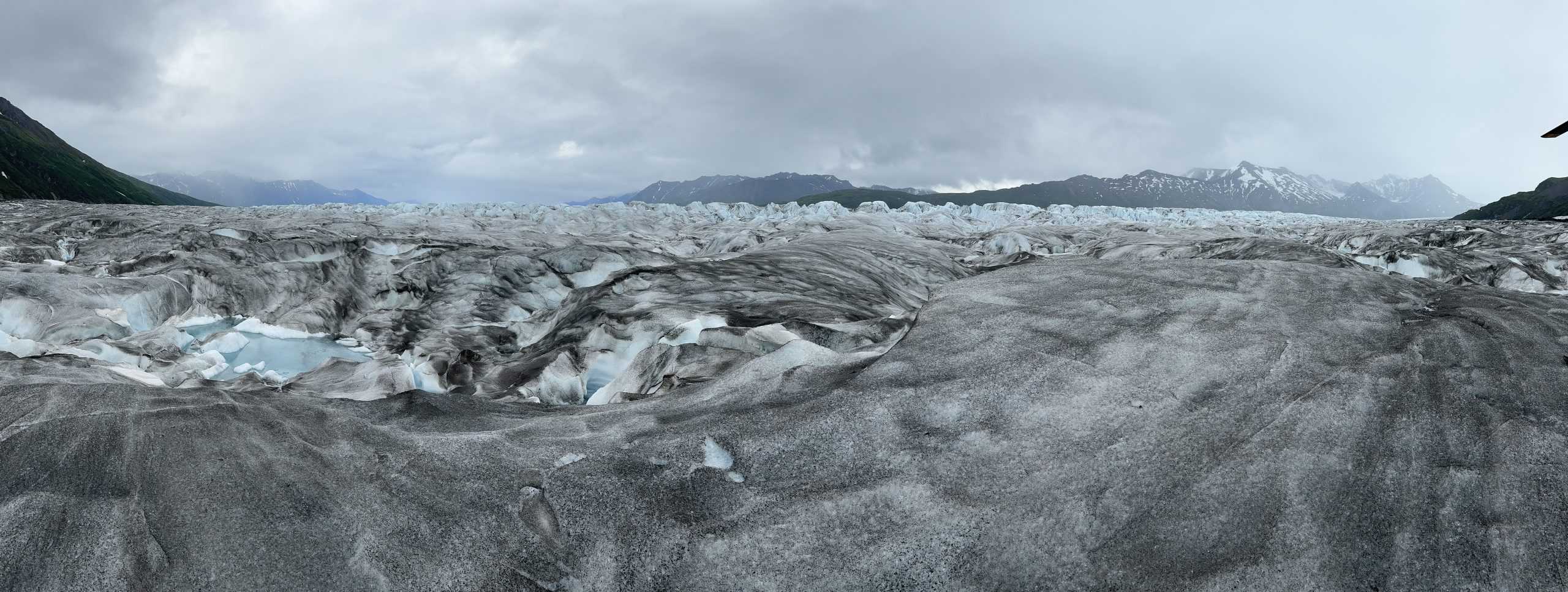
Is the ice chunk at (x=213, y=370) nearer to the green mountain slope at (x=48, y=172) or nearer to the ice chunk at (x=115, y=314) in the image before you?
the ice chunk at (x=115, y=314)

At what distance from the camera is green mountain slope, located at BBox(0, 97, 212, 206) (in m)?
114

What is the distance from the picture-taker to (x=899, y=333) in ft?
25.6

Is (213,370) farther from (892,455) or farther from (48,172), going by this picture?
(48,172)

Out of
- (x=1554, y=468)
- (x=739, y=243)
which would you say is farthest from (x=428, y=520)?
(x=739, y=243)

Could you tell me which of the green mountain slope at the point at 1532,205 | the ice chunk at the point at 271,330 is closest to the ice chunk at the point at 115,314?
the ice chunk at the point at 271,330

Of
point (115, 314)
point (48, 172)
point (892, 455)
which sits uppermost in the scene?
point (48, 172)

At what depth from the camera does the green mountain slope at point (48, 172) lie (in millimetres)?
113500

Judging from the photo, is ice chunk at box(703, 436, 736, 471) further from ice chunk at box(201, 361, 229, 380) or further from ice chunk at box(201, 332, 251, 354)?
ice chunk at box(201, 332, 251, 354)

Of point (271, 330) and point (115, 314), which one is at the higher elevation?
point (115, 314)

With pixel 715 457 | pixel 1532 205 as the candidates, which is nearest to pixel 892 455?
pixel 715 457

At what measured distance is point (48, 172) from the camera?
424ft

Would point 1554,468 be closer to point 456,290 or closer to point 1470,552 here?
point 1470,552

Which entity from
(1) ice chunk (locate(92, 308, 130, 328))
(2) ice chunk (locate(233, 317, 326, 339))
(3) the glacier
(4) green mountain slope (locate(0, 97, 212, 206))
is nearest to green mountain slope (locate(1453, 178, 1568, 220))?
(3) the glacier

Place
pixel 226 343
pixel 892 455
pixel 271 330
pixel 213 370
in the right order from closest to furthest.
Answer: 1. pixel 892 455
2. pixel 213 370
3. pixel 226 343
4. pixel 271 330
